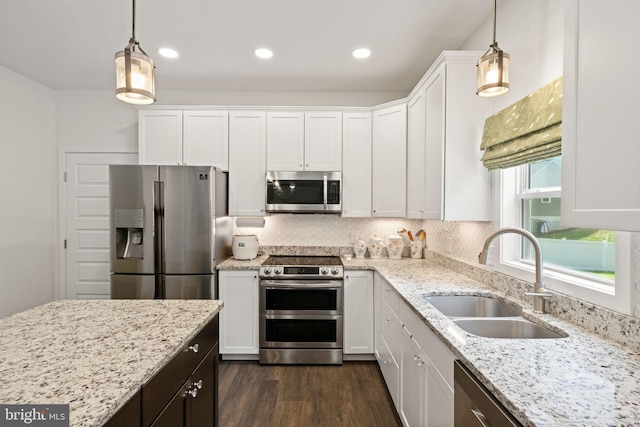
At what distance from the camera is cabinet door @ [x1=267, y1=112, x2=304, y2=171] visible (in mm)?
3289

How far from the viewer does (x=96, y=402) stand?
0.76 m

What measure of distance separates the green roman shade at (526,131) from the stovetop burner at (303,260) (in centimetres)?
174

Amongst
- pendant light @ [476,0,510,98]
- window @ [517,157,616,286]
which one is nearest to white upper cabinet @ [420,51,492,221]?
window @ [517,157,616,286]

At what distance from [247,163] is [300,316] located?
5.30 ft

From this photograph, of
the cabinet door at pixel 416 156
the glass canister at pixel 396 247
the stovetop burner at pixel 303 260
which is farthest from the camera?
the glass canister at pixel 396 247

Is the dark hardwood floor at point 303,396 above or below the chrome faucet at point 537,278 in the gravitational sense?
below

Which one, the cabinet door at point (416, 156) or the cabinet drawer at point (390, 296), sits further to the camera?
the cabinet door at point (416, 156)

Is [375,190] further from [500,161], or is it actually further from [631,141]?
[631,141]

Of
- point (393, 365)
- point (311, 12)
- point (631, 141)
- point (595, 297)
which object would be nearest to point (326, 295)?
point (393, 365)

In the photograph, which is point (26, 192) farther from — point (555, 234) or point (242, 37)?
point (555, 234)

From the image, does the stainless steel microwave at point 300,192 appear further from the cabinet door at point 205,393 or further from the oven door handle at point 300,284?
the cabinet door at point 205,393

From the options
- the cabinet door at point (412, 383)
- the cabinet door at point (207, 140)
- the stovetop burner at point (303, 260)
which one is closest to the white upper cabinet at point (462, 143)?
the cabinet door at point (412, 383)

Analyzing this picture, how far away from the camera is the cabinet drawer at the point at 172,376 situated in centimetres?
97

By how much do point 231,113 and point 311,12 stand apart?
1.43m
